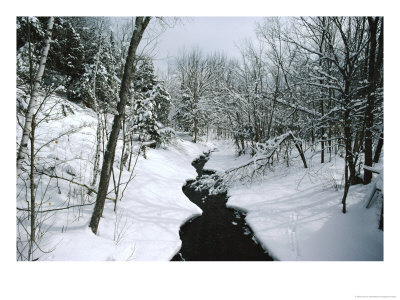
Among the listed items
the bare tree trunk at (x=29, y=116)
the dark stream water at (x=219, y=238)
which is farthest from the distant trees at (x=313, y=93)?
the bare tree trunk at (x=29, y=116)

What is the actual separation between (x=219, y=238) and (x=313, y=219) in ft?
7.74

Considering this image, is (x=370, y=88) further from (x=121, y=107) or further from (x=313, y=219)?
(x=121, y=107)

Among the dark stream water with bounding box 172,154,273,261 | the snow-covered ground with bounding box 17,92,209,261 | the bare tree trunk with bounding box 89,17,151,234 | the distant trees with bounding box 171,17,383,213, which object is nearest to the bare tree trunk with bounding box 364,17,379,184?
the distant trees with bounding box 171,17,383,213

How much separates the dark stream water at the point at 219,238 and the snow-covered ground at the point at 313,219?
0.88 feet

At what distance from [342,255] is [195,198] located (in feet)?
15.6

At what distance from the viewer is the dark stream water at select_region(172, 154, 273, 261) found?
3.72 m

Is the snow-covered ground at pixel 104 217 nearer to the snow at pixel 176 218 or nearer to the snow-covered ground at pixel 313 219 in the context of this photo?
the snow at pixel 176 218

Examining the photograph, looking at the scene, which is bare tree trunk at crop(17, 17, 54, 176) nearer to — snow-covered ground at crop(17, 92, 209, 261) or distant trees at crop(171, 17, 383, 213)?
snow-covered ground at crop(17, 92, 209, 261)

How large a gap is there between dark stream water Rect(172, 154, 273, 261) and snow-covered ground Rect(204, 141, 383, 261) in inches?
10.6

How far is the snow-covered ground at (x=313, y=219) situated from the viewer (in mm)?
3015

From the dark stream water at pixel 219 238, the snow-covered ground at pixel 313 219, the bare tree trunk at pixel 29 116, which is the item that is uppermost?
the bare tree trunk at pixel 29 116
